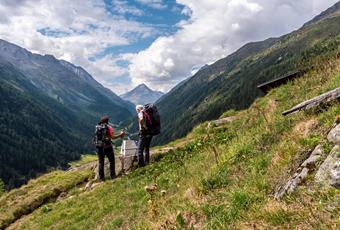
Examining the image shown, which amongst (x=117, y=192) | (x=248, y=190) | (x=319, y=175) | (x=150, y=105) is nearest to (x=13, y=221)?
(x=117, y=192)

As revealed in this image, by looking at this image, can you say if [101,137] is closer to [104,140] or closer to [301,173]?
[104,140]

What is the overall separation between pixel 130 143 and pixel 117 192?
23.2 feet

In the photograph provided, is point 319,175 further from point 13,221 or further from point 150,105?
point 13,221

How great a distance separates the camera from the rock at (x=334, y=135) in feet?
23.5

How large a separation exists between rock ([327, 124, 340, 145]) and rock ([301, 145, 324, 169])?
0.25m

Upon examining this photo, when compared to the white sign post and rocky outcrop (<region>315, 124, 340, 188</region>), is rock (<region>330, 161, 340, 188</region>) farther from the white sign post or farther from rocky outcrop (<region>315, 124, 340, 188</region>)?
the white sign post

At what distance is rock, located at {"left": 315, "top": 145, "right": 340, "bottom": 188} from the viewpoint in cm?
600

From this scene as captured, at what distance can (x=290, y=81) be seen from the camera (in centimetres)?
1867

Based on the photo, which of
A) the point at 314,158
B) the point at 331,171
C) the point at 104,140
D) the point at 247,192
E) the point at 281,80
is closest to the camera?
the point at 331,171

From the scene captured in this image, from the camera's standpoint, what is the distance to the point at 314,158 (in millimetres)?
7172

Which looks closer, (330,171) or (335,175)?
(335,175)

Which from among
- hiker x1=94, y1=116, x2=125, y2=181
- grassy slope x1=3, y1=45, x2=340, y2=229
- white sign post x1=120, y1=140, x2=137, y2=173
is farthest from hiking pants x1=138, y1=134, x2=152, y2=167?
grassy slope x1=3, y1=45, x2=340, y2=229

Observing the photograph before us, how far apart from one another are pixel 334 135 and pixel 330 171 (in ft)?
4.50

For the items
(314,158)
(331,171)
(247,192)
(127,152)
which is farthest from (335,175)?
(127,152)
